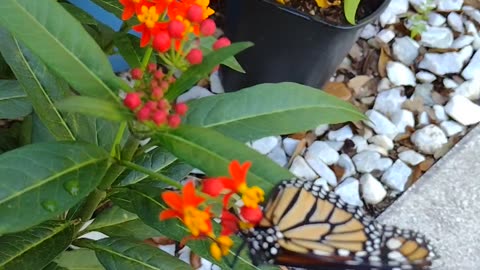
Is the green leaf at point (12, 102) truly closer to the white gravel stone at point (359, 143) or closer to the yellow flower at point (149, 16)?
the yellow flower at point (149, 16)

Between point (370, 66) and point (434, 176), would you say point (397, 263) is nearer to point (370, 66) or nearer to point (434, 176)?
point (434, 176)

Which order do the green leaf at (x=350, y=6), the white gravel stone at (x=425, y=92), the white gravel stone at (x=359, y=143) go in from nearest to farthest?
the green leaf at (x=350, y=6) < the white gravel stone at (x=359, y=143) < the white gravel stone at (x=425, y=92)

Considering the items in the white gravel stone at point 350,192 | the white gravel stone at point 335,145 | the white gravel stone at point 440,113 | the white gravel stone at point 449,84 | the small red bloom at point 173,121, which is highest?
the small red bloom at point 173,121

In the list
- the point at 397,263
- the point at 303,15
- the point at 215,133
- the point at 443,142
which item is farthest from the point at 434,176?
the point at 215,133

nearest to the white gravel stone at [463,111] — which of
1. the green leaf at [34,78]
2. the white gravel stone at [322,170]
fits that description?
the white gravel stone at [322,170]

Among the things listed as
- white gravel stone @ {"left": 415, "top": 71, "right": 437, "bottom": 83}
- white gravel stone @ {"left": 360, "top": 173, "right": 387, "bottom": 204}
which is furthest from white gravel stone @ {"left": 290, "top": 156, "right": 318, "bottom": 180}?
white gravel stone @ {"left": 415, "top": 71, "right": 437, "bottom": 83}

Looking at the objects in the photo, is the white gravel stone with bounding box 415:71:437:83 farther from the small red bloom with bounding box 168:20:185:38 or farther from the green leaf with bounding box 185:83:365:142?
the small red bloom with bounding box 168:20:185:38
